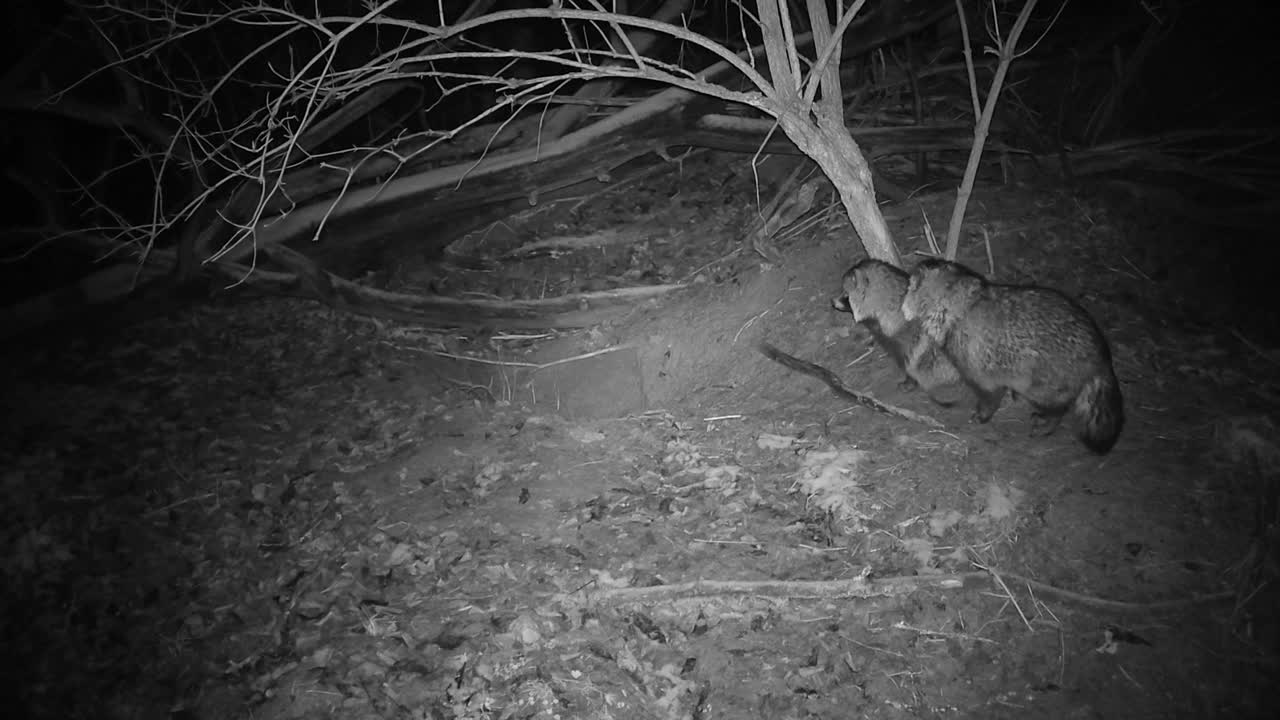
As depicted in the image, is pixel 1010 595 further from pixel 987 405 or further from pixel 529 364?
pixel 529 364

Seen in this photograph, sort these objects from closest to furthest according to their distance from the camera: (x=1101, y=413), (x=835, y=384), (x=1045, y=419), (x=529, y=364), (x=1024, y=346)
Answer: (x=1101, y=413), (x=1024, y=346), (x=1045, y=419), (x=835, y=384), (x=529, y=364)

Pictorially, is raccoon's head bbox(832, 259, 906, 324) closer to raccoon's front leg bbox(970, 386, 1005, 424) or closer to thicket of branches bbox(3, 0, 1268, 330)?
thicket of branches bbox(3, 0, 1268, 330)

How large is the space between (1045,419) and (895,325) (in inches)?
45.7

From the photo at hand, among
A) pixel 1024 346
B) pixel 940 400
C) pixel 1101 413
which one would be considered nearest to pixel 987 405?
pixel 940 400

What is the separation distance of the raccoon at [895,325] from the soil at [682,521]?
21 cm

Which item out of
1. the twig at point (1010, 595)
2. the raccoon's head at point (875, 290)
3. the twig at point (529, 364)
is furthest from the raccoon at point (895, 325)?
the twig at point (529, 364)

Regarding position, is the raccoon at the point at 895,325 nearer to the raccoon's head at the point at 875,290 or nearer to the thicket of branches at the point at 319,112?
the raccoon's head at the point at 875,290

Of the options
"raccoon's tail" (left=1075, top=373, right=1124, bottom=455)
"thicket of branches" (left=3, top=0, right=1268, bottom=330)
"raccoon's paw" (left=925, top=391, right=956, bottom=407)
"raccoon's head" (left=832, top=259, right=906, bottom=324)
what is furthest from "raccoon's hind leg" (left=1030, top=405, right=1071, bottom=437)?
"thicket of branches" (left=3, top=0, right=1268, bottom=330)

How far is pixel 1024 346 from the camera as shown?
4238 mm

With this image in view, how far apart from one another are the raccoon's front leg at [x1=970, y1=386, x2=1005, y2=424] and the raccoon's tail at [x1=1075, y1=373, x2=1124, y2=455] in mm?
504

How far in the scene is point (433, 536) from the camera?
494 centimetres

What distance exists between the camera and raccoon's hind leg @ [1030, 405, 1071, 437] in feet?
13.9

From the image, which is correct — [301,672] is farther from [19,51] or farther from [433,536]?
[19,51]

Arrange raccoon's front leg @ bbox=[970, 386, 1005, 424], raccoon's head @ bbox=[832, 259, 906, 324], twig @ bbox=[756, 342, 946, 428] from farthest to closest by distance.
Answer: raccoon's head @ bbox=[832, 259, 906, 324] → twig @ bbox=[756, 342, 946, 428] → raccoon's front leg @ bbox=[970, 386, 1005, 424]
